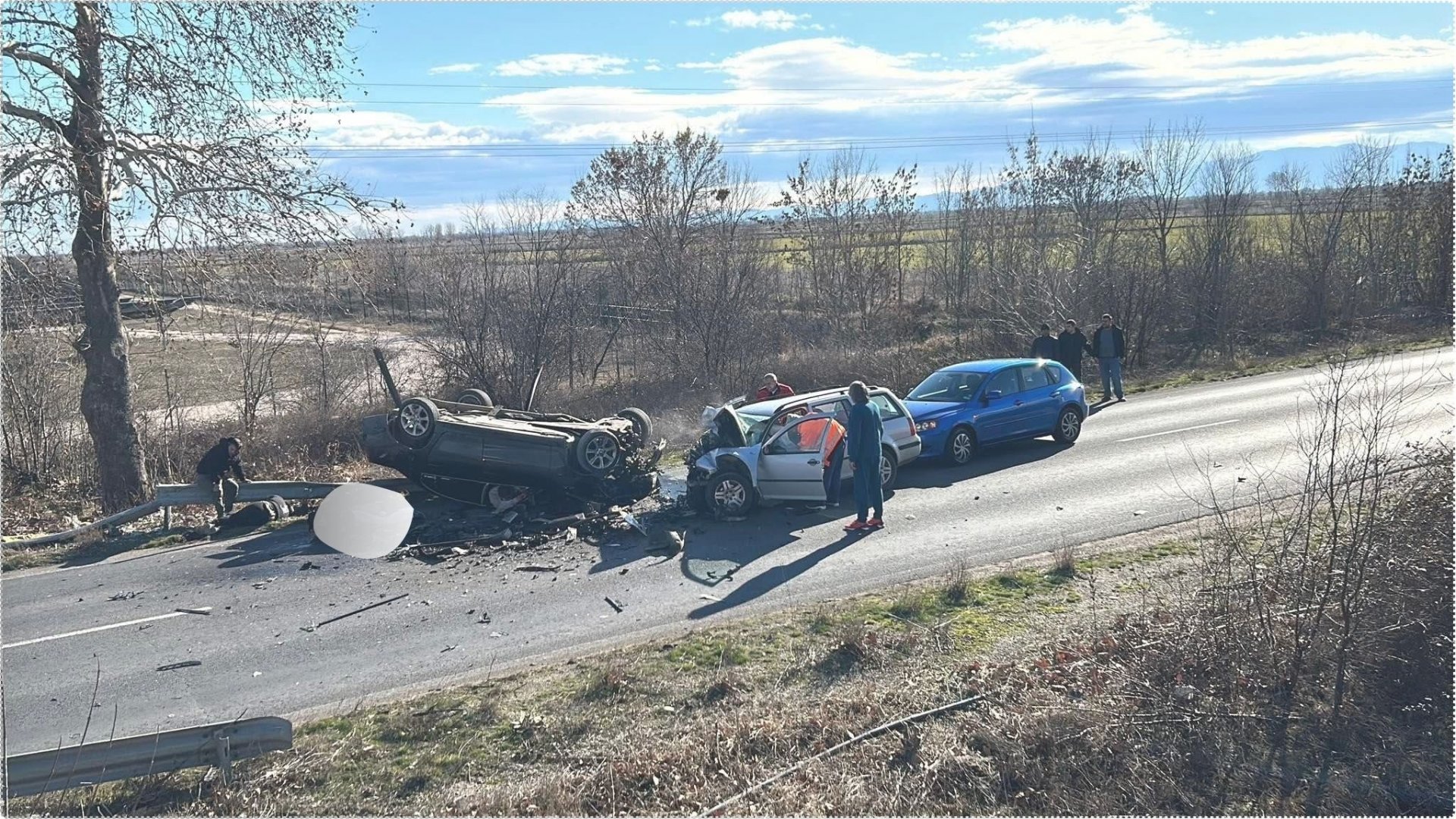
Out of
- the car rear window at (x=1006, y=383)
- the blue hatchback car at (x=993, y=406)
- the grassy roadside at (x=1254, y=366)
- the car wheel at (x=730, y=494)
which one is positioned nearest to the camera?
the car wheel at (x=730, y=494)

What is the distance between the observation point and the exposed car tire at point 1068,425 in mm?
16672

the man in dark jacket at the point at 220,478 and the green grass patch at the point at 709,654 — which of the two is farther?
the man in dark jacket at the point at 220,478

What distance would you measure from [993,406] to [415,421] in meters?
8.91

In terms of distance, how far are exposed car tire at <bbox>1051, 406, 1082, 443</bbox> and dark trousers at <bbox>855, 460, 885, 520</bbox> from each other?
19.1ft

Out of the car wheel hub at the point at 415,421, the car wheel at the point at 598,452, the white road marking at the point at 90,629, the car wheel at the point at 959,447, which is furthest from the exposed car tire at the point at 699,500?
the white road marking at the point at 90,629

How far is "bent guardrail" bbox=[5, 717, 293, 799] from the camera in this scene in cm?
556

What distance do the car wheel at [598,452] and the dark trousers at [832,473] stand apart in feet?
9.27

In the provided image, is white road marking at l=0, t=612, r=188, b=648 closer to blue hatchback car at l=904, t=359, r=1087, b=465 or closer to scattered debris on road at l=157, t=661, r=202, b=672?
scattered debris on road at l=157, t=661, r=202, b=672

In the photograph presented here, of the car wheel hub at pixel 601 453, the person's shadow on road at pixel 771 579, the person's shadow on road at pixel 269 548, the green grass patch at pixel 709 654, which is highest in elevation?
the car wheel hub at pixel 601 453

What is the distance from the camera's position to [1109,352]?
68.6 ft

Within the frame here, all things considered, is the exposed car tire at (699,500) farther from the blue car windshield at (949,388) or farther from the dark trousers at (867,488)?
the blue car windshield at (949,388)

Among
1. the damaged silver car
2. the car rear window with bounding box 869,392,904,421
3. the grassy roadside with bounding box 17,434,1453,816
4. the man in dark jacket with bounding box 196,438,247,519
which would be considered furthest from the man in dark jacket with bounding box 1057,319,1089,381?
the man in dark jacket with bounding box 196,438,247,519

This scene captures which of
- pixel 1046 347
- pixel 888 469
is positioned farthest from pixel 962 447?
pixel 1046 347

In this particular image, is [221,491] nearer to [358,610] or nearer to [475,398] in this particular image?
[475,398]
